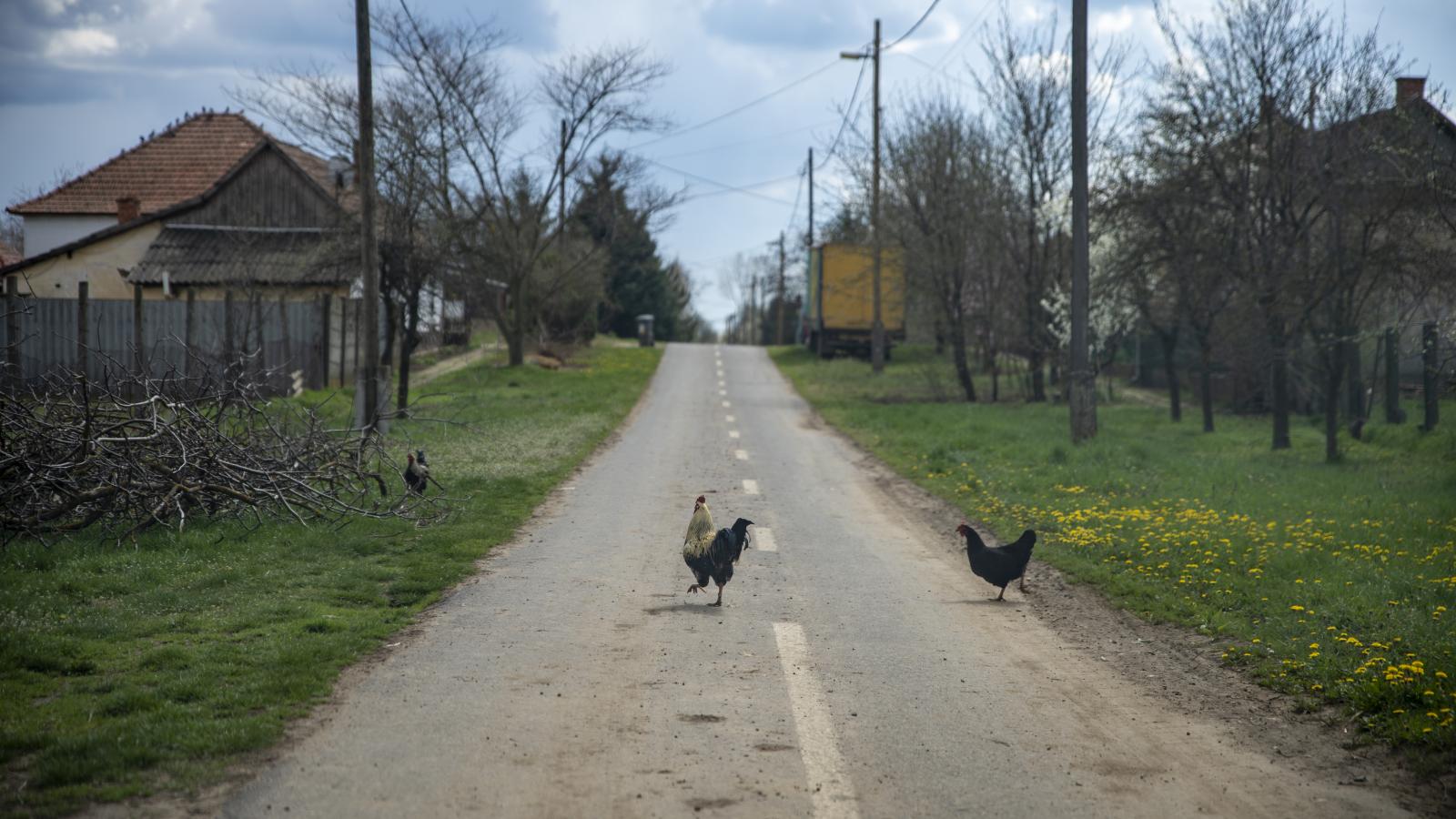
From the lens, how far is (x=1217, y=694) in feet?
23.0

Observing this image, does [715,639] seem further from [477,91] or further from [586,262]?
[586,262]

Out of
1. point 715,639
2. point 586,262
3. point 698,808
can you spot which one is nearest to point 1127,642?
point 715,639

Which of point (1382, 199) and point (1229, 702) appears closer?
point (1229, 702)

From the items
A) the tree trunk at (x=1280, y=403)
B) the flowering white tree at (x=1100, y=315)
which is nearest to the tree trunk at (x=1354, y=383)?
the tree trunk at (x=1280, y=403)

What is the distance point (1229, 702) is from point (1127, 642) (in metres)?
1.48

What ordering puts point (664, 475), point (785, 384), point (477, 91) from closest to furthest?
point (664, 475), point (477, 91), point (785, 384)

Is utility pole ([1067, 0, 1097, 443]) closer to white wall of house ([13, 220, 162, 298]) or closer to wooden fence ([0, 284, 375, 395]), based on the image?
wooden fence ([0, 284, 375, 395])

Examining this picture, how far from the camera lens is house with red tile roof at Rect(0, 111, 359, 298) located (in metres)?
33.0

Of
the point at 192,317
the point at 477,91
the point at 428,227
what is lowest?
the point at 192,317

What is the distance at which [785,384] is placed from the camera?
38594mm

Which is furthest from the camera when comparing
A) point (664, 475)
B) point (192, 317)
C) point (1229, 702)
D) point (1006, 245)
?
point (1006, 245)

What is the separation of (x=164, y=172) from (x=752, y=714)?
40373 mm

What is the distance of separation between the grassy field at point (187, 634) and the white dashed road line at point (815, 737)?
2.62 metres

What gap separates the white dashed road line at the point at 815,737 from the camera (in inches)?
193
